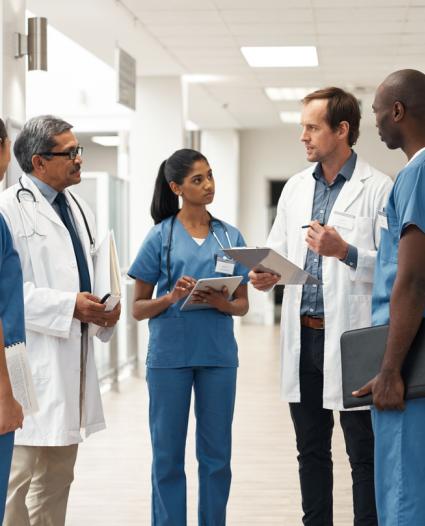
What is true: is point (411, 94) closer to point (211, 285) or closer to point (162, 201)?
point (211, 285)

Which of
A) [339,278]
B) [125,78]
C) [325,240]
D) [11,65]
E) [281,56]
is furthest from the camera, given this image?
[281,56]

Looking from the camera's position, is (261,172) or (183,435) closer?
(183,435)

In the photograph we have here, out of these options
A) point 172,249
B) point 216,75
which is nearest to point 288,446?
point 172,249

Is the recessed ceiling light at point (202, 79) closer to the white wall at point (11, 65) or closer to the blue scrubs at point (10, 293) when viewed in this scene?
the white wall at point (11, 65)

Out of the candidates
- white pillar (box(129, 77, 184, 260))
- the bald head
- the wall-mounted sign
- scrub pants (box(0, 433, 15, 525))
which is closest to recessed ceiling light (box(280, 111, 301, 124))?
white pillar (box(129, 77, 184, 260))

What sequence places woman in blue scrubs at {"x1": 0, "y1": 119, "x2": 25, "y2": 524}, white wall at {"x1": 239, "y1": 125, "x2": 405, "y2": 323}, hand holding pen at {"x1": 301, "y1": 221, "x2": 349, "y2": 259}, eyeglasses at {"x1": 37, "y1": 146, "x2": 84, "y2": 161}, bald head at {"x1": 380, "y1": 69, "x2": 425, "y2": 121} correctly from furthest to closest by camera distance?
1. white wall at {"x1": 239, "y1": 125, "x2": 405, "y2": 323}
2. eyeglasses at {"x1": 37, "y1": 146, "x2": 84, "y2": 161}
3. hand holding pen at {"x1": 301, "y1": 221, "x2": 349, "y2": 259}
4. bald head at {"x1": 380, "y1": 69, "x2": 425, "y2": 121}
5. woman in blue scrubs at {"x1": 0, "y1": 119, "x2": 25, "y2": 524}

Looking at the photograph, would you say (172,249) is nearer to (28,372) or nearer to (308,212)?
(308,212)

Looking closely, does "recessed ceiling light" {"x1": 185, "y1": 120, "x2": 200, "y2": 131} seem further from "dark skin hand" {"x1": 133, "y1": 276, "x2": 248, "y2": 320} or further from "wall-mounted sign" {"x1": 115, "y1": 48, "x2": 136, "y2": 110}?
"dark skin hand" {"x1": 133, "y1": 276, "x2": 248, "y2": 320}

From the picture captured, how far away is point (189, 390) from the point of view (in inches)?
154

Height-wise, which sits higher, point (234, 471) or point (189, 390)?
point (189, 390)

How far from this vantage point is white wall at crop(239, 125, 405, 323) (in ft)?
57.2

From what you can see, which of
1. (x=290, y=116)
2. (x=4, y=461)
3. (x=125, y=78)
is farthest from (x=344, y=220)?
(x=290, y=116)

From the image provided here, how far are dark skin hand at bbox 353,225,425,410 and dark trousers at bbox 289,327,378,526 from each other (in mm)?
1076

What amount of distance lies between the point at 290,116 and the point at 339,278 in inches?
479
